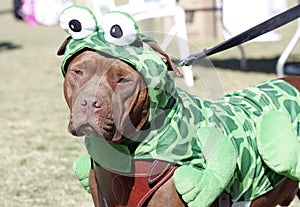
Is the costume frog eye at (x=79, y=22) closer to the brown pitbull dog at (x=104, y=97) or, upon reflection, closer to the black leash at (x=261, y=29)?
the brown pitbull dog at (x=104, y=97)

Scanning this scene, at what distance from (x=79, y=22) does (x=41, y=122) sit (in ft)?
10.9

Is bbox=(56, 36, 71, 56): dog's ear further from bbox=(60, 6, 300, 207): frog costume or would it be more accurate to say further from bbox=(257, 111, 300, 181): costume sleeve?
bbox=(257, 111, 300, 181): costume sleeve

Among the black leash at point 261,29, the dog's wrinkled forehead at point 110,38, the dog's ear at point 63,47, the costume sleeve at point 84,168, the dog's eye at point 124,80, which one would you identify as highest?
the dog's wrinkled forehead at point 110,38

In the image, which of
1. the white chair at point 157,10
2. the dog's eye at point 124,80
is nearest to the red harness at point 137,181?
the dog's eye at point 124,80

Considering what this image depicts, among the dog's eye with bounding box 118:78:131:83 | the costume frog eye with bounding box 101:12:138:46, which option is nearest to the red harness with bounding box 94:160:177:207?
the dog's eye with bounding box 118:78:131:83

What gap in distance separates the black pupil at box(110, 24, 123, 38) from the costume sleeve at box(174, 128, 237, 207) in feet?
1.35

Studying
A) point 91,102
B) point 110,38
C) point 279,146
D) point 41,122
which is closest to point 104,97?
point 91,102

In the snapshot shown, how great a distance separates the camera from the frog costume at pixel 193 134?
6.38 ft

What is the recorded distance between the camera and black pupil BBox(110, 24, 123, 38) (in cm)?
190

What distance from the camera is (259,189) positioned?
7.54 ft

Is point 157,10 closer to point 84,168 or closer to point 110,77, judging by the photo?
point 84,168

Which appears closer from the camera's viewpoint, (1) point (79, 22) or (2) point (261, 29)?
(1) point (79, 22)

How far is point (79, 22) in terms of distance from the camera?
196 cm

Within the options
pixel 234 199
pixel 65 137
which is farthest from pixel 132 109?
pixel 65 137
